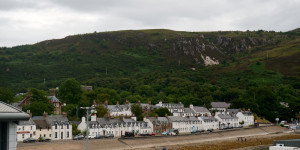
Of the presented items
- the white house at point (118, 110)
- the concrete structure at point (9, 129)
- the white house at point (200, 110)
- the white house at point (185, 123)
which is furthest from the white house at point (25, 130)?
the white house at point (200, 110)

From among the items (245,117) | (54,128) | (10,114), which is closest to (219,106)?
(245,117)

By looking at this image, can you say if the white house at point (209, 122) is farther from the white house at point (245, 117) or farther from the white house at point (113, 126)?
the white house at point (113, 126)

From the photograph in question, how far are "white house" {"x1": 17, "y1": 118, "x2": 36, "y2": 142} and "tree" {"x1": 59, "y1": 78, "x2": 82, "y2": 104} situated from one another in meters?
47.6

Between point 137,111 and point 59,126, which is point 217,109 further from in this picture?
point 59,126

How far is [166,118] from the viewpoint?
339ft

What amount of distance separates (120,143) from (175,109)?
51924 mm

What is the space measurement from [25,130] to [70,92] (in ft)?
165

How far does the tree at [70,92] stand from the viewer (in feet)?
401

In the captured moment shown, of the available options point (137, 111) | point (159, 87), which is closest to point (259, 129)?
point (137, 111)

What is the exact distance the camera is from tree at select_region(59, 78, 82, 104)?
401 feet

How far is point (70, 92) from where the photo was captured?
123125 mm

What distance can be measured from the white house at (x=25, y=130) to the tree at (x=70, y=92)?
1873 inches

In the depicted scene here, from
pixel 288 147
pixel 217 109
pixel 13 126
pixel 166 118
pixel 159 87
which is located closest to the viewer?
pixel 13 126

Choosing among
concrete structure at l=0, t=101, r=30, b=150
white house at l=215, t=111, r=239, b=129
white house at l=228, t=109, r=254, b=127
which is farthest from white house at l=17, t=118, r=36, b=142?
white house at l=228, t=109, r=254, b=127
